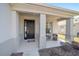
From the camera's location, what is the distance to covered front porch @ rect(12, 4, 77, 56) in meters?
5.47

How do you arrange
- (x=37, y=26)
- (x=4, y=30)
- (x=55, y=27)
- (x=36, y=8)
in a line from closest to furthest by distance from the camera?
(x=4, y=30) → (x=36, y=8) → (x=37, y=26) → (x=55, y=27)

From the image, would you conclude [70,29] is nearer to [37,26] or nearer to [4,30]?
[37,26]

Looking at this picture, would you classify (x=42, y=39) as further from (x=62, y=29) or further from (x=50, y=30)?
(x=62, y=29)

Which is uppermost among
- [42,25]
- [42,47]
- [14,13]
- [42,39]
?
[14,13]

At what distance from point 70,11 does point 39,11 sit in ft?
9.30

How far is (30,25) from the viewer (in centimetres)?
903

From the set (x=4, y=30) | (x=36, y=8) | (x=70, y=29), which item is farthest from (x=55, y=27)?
(x=4, y=30)

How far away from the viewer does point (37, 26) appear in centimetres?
881

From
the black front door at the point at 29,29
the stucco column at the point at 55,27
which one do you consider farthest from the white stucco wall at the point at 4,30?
the stucco column at the point at 55,27

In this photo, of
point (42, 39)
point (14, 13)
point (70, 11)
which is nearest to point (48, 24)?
point (70, 11)

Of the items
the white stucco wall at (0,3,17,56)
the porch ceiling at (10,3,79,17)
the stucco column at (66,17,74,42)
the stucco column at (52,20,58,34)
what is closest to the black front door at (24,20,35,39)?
the stucco column at (52,20,58,34)

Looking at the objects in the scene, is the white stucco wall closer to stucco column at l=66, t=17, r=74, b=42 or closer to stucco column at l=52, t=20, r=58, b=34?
stucco column at l=66, t=17, r=74, b=42

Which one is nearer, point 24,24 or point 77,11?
point 77,11

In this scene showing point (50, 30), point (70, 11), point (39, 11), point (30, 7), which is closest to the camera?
point (30, 7)
